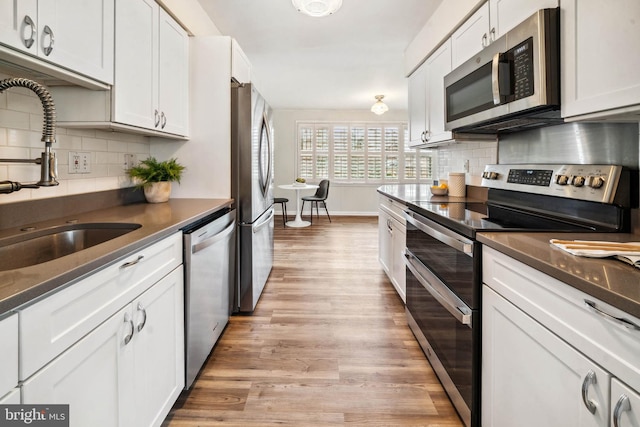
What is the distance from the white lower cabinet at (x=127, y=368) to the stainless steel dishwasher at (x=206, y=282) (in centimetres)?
7

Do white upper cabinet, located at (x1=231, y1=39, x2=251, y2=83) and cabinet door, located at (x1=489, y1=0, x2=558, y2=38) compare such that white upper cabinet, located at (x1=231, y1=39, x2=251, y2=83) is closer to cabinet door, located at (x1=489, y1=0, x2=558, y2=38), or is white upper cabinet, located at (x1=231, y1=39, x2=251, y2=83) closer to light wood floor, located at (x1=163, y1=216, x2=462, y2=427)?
cabinet door, located at (x1=489, y1=0, x2=558, y2=38)

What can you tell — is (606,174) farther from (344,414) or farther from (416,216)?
(344,414)

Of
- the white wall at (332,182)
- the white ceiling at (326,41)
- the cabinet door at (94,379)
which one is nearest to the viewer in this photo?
the cabinet door at (94,379)

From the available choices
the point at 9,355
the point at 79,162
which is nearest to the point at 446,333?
the point at 9,355

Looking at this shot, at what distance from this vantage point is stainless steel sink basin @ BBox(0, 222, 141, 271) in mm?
1234

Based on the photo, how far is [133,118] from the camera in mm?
1822

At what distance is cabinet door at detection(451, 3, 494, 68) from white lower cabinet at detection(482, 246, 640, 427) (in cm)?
147

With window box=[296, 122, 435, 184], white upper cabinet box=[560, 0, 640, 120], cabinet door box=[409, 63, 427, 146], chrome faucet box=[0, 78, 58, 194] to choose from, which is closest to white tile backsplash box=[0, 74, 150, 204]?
chrome faucet box=[0, 78, 58, 194]

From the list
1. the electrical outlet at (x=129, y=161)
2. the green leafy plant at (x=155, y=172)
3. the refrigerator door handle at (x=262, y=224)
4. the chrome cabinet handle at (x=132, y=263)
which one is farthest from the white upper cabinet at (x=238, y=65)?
the chrome cabinet handle at (x=132, y=263)

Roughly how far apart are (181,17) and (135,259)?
1.93m

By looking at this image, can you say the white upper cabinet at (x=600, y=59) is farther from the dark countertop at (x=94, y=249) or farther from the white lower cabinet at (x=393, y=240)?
the dark countertop at (x=94, y=249)

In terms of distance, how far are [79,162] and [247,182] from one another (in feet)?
3.34

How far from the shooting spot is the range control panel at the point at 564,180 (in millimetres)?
1314

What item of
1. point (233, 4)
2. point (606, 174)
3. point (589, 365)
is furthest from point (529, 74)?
point (233, 4)
